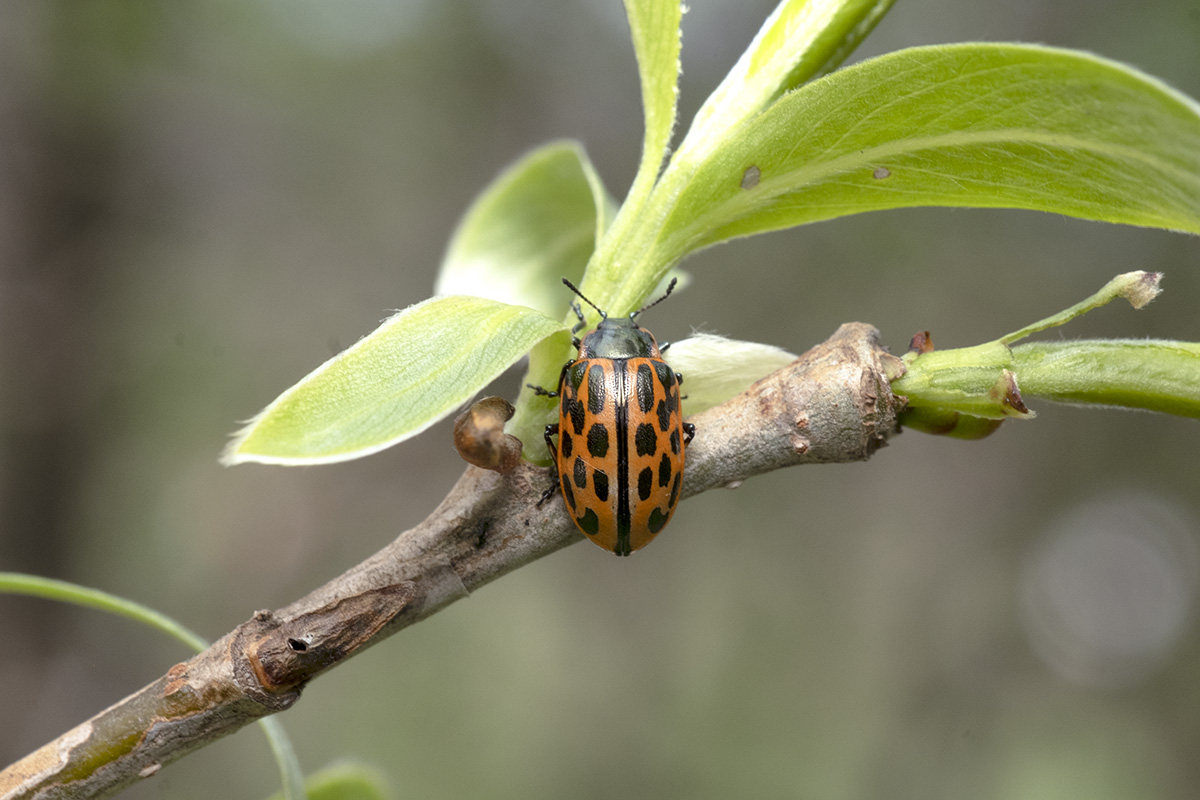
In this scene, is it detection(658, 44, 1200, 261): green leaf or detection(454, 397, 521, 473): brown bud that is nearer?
detection(658, 44, 1200, 261): green leaf

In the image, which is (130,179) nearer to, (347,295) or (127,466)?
(127,466)

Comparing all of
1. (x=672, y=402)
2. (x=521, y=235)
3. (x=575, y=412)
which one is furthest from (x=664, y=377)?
(x=521, y=235)

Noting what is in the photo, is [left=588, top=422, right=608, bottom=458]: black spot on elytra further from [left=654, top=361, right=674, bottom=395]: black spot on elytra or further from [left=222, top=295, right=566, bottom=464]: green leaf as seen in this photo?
[left=222, top=295, right=566, bottom=464]: green leaf

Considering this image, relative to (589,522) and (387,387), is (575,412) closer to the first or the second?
(589,522)

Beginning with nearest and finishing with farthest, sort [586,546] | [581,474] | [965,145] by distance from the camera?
[965,145] → [581,474] → [586,546]

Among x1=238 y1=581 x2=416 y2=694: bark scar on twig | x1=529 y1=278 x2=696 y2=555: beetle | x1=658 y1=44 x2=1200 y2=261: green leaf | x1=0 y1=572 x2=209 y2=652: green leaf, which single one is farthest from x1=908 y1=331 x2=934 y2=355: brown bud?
x1=0 y1=572 x2=209 y2=652: green leaf

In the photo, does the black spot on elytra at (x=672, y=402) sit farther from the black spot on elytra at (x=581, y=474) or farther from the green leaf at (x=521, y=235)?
the green leaf at (x=521, y=235)

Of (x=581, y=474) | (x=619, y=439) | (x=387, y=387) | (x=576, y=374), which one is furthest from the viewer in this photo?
(x=619, y=439)
